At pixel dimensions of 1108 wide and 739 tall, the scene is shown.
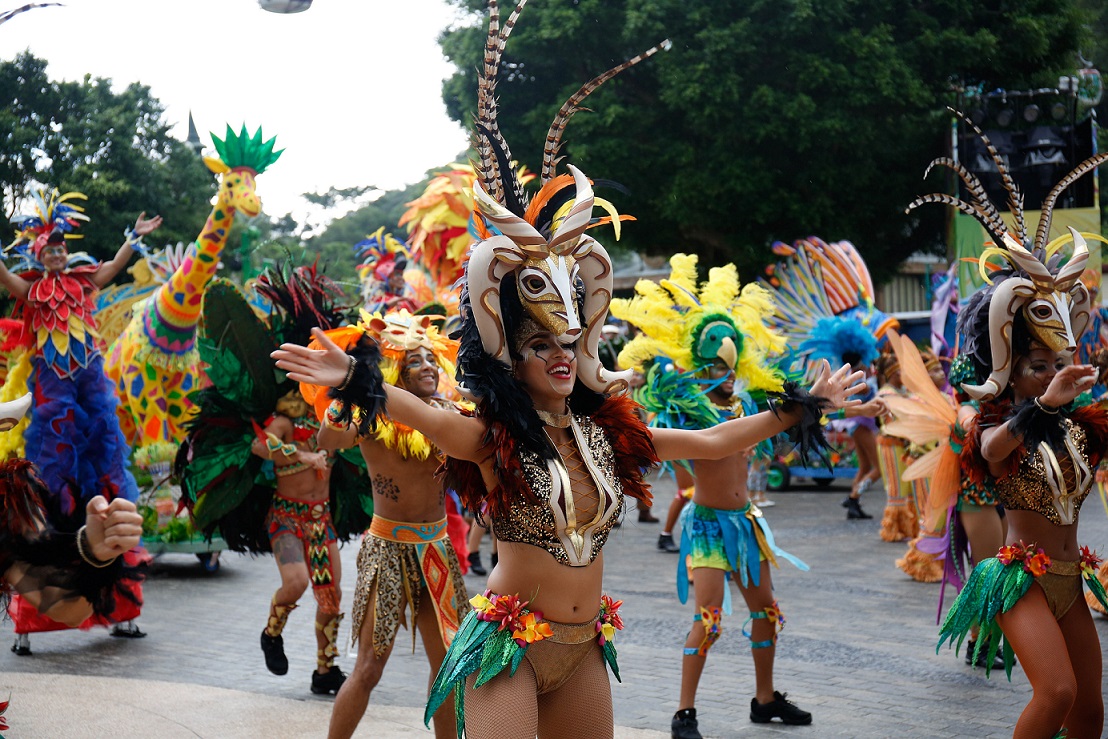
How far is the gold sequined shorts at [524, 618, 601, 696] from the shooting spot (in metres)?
3.63

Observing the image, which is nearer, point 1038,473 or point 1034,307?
point 1038,473

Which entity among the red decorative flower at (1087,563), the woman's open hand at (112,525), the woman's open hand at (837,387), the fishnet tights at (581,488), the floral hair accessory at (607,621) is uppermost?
the woman's open hand at (837,387)

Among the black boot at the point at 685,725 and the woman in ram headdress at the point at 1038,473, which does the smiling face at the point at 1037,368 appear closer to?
the woman in ram headdress at the point at 1038,473

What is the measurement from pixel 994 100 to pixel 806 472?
6834mm

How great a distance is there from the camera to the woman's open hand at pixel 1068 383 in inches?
175

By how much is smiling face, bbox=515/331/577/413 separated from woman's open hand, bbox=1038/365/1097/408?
79.1 inches

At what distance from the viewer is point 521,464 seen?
3680 millimetres

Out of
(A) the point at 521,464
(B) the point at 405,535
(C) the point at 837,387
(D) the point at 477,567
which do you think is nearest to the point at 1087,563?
(C) the point at 837,387

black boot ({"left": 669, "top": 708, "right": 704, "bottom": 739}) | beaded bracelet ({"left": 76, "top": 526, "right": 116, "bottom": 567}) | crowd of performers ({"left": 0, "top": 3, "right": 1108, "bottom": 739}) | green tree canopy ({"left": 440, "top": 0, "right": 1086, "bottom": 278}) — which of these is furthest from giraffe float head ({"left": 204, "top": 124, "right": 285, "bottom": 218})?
green tree canopy ({"left": 440, "top": 0, "right": 1086, "bottom": 278})

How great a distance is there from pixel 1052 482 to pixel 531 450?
2332 mm

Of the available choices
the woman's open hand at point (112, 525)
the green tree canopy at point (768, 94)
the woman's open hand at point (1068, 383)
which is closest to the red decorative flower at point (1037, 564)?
the woman's open hand at point (1068, 383)

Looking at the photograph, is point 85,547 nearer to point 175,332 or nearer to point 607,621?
point 607,621

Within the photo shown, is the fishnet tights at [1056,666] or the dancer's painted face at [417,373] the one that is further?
the dancer's painted face at [417,373]

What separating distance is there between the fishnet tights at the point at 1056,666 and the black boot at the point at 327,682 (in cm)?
375
